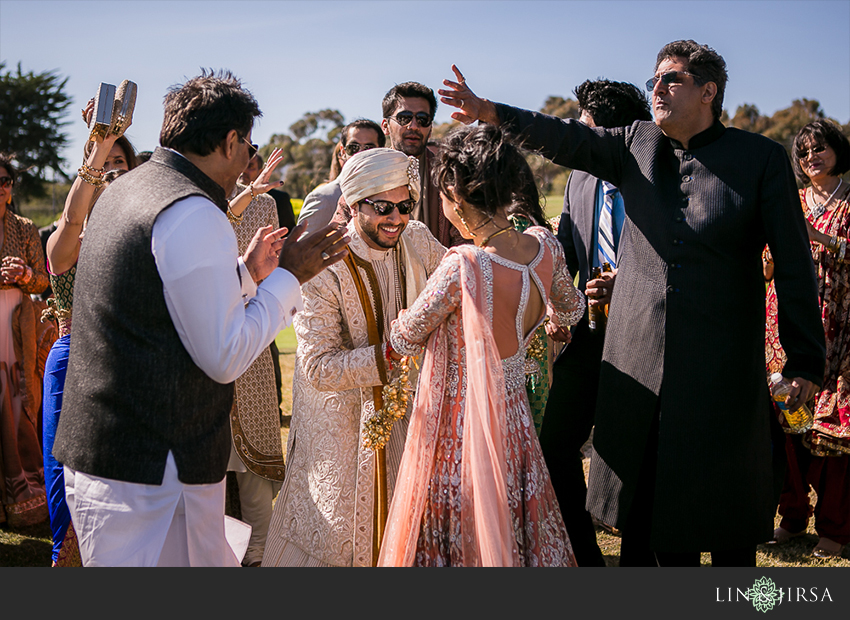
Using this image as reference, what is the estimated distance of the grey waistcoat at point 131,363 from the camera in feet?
6.10

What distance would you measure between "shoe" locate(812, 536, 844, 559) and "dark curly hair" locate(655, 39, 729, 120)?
9.54ft

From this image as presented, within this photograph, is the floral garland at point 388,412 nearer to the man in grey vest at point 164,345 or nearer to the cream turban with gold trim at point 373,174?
the cream turban with gold trim at point 373,174

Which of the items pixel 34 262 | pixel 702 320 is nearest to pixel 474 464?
pixel 702 320

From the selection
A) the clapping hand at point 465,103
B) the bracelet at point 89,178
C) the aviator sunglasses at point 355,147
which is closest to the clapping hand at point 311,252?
the clapping hand at point 465,103

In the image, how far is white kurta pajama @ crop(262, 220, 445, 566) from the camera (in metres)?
2.88

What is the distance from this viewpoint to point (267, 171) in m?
3.82

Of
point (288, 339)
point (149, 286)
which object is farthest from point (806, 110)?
point (149, 286)

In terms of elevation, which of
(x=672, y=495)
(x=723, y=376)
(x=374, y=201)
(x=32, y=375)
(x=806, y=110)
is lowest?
(x=32, y=375)

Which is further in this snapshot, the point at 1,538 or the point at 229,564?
the point at 1,538

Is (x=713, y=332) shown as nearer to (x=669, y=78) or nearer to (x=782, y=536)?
(x=669, y=78)

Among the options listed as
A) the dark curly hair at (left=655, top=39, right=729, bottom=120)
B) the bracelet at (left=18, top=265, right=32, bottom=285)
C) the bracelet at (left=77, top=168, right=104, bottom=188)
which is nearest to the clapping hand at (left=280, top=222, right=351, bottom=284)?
the bracelet at (left=77, top=168, right=104, bottom=188)
